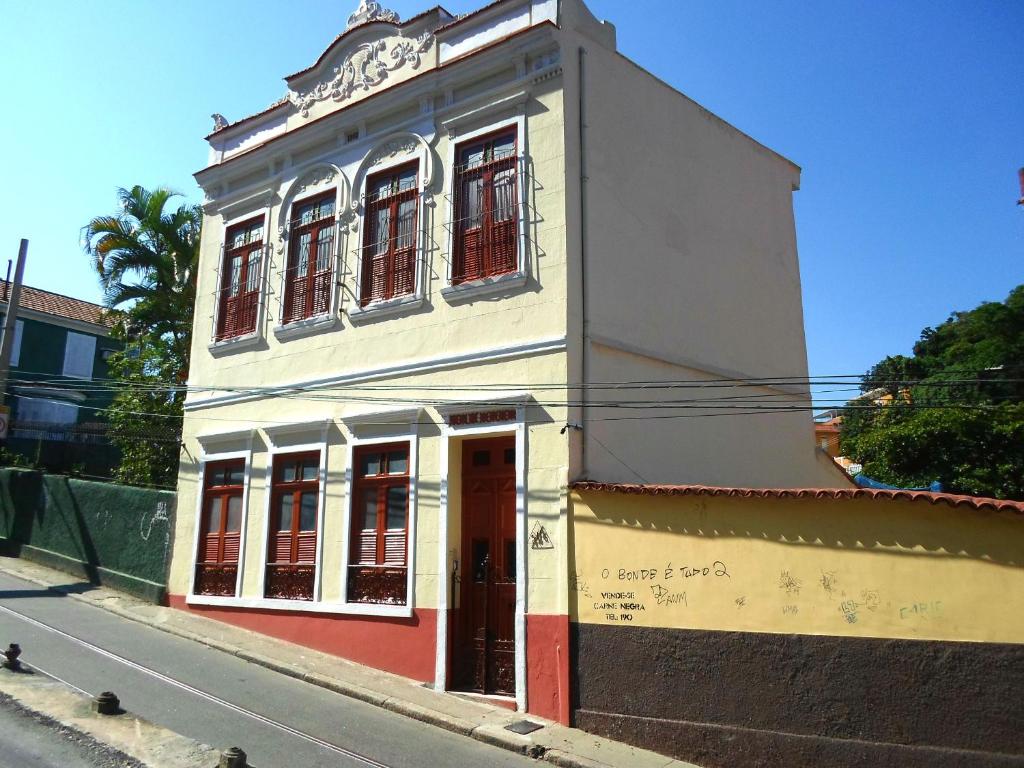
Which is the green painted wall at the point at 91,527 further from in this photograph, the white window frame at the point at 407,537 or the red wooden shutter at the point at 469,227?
the red wooden shutter at the point at 469,227

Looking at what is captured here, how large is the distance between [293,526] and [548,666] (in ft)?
15.7

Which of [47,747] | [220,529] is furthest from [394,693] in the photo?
[220,529]

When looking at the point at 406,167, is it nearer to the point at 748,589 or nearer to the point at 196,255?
the point at 748,589

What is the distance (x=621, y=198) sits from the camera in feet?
34.2

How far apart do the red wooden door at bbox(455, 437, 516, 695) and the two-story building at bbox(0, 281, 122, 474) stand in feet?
64.8

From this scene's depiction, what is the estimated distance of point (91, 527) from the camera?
15172 mm

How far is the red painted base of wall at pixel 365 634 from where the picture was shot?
9.66 meters

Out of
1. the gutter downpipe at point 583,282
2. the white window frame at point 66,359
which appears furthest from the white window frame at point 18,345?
the gutter downpipe at point 583,282

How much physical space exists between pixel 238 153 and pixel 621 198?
7.23 metres

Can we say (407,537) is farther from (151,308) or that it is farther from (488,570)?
(151,308)

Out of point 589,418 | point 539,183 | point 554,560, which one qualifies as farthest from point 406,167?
point 554,560

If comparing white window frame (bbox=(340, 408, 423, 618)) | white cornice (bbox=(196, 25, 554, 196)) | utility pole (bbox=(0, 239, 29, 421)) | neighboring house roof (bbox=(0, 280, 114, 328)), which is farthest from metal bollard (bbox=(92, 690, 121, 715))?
neighboring house roof (bbox=(0, 280, 114, 328))

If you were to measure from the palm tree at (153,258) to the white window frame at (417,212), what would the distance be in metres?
8.58

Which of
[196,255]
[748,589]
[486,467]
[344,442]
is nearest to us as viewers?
[748,589]
